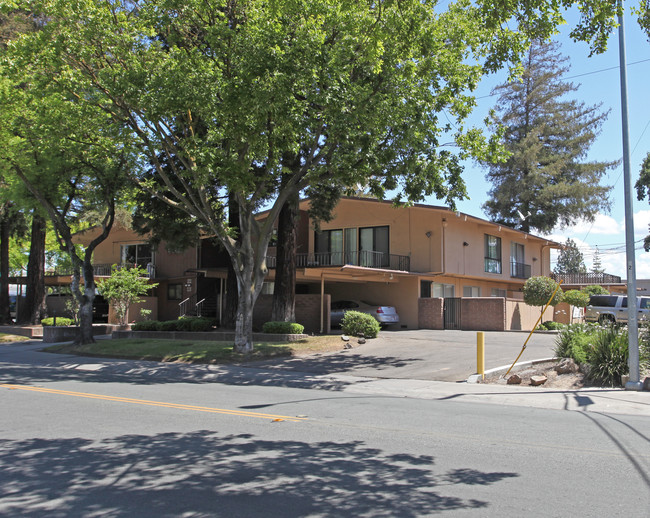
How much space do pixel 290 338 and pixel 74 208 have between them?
1428 centimetres

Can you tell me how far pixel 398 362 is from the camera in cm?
1648

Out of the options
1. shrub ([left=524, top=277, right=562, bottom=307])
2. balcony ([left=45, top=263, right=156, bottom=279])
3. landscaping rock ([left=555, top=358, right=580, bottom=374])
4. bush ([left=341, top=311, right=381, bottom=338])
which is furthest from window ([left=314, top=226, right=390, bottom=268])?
landscaping rock ([left=555, top=358, right=580, bottom=374])

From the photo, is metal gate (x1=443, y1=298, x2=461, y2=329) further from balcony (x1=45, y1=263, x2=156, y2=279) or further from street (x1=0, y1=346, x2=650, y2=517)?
balcony (x1=45, y1=263, x2=156, y2=279)

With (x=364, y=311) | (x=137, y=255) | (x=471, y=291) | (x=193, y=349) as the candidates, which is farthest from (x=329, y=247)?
(x=193, y=349)

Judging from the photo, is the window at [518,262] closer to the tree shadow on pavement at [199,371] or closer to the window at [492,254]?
the window at [492,254]

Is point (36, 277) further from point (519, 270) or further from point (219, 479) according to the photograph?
point (519, 270)

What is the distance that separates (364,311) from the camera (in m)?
28.0

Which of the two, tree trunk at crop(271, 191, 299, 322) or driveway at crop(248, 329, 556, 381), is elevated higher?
tree trunk at crop(271, 191, 299, 322)

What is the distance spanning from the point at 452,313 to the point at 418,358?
35.8ft

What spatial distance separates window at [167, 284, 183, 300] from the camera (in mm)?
35750

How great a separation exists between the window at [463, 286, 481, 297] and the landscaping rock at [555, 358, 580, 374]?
18867mm

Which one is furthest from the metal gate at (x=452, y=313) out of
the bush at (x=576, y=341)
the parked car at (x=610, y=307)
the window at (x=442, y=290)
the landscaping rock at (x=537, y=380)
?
the landscaping rock at (x=537, y=380)

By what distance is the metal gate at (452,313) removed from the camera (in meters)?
27.2

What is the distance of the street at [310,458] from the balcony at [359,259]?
61.9 ft
